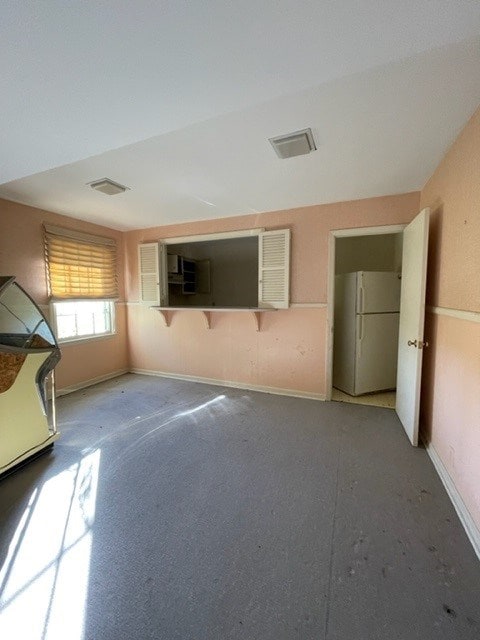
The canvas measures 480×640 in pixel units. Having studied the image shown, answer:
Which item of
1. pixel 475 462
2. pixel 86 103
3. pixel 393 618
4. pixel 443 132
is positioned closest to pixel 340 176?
pixel 443 132

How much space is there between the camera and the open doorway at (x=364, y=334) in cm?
321

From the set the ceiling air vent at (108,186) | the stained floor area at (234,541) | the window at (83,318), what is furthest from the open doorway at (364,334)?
the window at (83,318)

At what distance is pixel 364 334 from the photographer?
3.26 metres

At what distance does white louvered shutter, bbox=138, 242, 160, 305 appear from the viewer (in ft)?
13.0

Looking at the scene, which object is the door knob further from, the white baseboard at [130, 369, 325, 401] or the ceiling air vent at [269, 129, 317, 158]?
the ceiling air vent at [269, 129, 317, 158]

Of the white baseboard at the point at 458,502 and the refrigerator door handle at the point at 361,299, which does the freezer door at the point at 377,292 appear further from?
Result: the white baseboard at the point at 458,502

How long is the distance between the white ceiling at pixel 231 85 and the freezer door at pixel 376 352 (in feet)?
5.34

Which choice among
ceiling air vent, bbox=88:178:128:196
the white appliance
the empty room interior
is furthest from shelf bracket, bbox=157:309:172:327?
the white appliance

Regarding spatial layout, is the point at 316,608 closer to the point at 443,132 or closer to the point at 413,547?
the point at 413,547

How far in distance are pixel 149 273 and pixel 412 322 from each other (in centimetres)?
337

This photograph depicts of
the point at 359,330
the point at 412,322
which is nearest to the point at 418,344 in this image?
the point at 412,322

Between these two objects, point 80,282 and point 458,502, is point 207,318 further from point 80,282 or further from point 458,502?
point 458,502

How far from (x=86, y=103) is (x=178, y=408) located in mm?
2700

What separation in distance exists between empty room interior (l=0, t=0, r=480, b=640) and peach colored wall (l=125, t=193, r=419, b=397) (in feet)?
0.11
